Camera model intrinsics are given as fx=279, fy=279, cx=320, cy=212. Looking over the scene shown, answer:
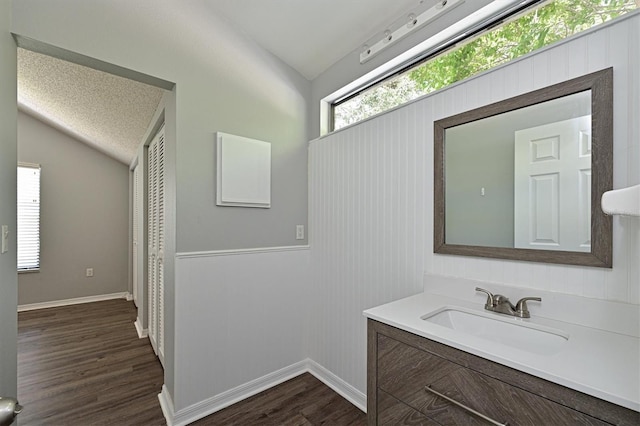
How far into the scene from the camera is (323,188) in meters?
2.32


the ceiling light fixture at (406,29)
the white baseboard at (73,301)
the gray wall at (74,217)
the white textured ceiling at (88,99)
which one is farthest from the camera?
the gray wall at (74,217)

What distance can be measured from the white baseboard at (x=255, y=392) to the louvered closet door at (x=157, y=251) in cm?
65

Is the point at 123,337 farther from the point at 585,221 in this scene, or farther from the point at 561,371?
the point at 585,221

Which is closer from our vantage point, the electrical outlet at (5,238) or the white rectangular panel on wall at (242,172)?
the electrical outlet at (5,238)

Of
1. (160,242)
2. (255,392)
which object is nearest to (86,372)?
(160,242)

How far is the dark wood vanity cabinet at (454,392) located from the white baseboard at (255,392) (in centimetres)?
93

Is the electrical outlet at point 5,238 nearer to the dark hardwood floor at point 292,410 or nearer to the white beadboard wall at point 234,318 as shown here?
the white beadboard wall at point 234,318

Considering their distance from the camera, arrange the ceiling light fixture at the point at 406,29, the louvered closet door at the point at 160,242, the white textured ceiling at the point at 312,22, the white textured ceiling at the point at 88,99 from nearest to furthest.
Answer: the ceiling light fixture at the point at 406,29, the white textured ceiling at the point at 312,22, the white textured ceiling at the point at 88,99, the louvered closet door at the point at 160,242

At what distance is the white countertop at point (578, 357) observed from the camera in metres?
0.66

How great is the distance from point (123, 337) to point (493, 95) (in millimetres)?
4091

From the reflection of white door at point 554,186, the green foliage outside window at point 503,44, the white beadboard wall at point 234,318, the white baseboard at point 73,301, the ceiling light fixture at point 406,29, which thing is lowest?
the white baseboard at point 73,301

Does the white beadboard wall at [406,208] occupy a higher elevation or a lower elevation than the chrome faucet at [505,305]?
higher

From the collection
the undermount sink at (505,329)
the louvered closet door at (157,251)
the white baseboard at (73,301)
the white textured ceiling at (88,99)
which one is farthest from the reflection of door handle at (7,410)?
the white baseboard at (73,301)

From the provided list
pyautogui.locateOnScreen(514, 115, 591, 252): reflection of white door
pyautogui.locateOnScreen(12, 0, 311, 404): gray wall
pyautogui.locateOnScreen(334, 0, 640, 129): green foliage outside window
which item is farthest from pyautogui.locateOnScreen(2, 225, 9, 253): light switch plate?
pyautogui.locateOnScreen(514, 115, 591, 252): reflection of white door
